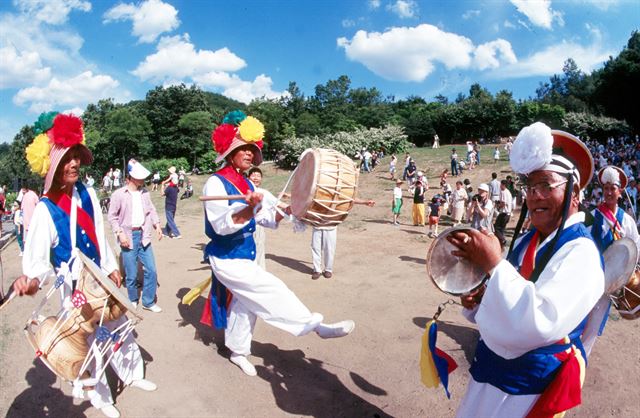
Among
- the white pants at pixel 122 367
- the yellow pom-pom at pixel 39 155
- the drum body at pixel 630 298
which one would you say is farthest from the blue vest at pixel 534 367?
the yellow pom-pom at pixel 39 155

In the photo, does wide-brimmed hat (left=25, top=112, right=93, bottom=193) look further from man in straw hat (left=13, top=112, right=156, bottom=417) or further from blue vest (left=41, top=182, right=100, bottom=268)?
blue vest (left=41, top=182, right=100, bottom=268)

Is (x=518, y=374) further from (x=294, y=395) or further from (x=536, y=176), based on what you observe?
(x=294, y=395)

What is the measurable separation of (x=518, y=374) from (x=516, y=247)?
0.72 m

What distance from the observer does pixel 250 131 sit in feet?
13.5

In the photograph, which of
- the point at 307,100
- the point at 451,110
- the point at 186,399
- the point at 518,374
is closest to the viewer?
the point at 518,374

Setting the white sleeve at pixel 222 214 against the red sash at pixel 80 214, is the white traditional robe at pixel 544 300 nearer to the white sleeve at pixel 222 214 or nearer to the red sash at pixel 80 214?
the white sleeve at pixel 222 214

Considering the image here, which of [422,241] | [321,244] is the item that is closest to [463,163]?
[422,241]

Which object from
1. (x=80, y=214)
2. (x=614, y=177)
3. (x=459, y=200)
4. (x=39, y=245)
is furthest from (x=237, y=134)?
(x=459, y=200)

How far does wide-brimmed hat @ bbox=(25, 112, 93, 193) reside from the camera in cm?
321

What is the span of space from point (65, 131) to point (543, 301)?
11.3 ft

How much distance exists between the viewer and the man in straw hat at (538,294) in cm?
173

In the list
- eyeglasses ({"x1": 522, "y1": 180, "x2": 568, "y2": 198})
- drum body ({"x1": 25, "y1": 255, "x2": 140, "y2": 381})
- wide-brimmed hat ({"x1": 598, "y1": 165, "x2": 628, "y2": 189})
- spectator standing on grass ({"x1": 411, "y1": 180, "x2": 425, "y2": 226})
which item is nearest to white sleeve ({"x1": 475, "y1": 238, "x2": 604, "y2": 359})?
eyeglasses ({"x1": 522, "y1": 180, "x2": 568, "y2": 198})

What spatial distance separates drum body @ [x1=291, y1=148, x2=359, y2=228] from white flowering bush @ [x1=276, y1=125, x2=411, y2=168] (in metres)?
29.5

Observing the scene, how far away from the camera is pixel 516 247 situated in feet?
7.97
